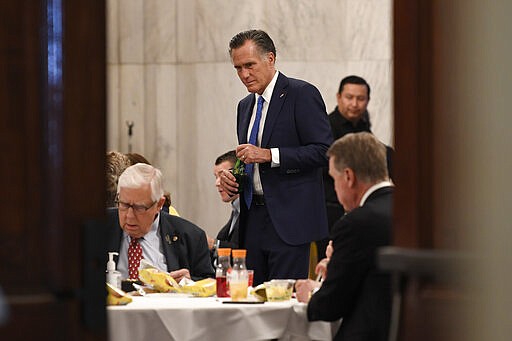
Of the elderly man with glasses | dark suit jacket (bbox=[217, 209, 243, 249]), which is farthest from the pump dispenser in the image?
dark suit jacket (bbox=[217, 209, 243, 249])

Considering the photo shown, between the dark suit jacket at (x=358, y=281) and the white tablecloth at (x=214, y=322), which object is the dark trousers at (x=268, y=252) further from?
the dark suit jacket at (x=358, y=281)

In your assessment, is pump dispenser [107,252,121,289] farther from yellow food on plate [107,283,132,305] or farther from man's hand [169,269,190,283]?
yellow food on plate [107,283,132,305]

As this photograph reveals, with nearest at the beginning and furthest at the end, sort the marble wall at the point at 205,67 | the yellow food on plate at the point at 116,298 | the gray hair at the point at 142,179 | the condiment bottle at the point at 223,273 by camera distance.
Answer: the yellow food on plate at the point at 116,298 → the condiment bottle at the point at 223,273 → the gray hair at the point at 142,179 → the marble wall at the point at 205,67

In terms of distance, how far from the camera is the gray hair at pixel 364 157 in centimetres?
520

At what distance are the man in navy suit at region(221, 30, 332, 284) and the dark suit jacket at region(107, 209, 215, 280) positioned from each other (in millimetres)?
337

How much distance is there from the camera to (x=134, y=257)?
20.4 feet

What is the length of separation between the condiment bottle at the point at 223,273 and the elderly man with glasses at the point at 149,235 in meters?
0.57

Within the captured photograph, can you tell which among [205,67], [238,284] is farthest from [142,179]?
[205,67]

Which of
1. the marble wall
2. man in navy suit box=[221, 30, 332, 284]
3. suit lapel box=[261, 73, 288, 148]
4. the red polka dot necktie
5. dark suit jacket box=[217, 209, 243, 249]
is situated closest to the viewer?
the red polka dot necktie

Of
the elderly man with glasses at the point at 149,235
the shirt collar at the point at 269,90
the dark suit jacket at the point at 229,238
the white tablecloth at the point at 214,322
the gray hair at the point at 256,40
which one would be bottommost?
the white tablecloth at the point at 214,322

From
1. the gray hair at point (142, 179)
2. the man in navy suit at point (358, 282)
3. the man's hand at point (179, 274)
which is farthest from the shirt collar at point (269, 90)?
the man in navy suit at point (358, 282)

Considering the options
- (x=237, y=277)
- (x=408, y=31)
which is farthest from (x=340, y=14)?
(x=408, y=31)

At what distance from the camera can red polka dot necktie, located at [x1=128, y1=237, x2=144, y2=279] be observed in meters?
6.19

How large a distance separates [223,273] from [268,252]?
3.49 feet
